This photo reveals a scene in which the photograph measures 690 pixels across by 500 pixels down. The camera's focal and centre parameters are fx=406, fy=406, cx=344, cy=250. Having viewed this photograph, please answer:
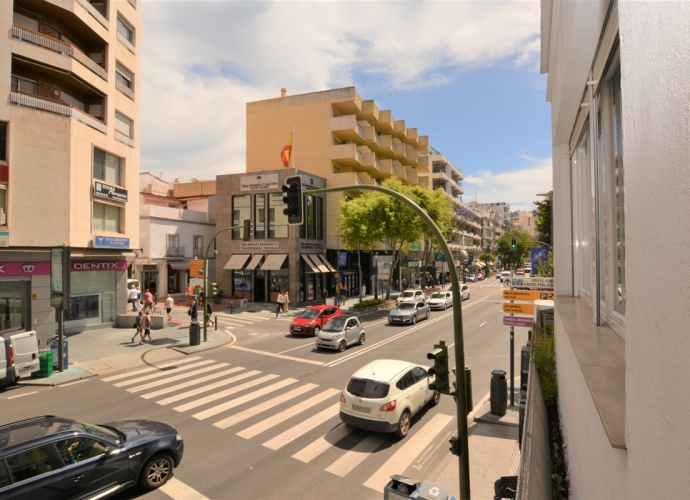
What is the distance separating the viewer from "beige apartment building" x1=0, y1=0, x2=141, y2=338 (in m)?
18.8

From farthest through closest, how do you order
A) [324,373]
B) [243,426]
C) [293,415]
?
[324,373]
[293,415]
[243,426]

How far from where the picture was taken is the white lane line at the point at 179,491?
24.1 ft

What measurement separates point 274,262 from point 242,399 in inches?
920

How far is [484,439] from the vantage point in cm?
971

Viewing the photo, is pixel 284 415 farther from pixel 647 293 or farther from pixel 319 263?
pixel 319 263

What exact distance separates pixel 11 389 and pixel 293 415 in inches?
400

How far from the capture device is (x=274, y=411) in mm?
11477

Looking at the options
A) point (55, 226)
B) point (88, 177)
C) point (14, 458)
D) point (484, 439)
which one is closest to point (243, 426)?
point (14, 458)

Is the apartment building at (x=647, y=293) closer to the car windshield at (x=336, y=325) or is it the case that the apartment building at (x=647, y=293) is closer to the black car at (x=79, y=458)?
the black car at (x=79, y=458)

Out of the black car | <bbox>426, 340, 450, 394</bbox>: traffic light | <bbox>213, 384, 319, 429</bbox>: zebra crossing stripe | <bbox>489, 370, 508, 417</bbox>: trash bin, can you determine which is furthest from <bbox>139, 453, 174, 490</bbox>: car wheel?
<bbox>489, 370, 508, 417</bbox>: trash bin

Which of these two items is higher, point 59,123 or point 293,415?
point 59,123

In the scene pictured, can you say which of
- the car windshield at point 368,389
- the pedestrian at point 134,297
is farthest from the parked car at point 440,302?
the car windshield at point 368,389

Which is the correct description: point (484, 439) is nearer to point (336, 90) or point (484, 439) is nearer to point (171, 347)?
point (171, 347)

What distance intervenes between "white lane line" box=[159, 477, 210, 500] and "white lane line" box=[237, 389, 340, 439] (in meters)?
2.17
